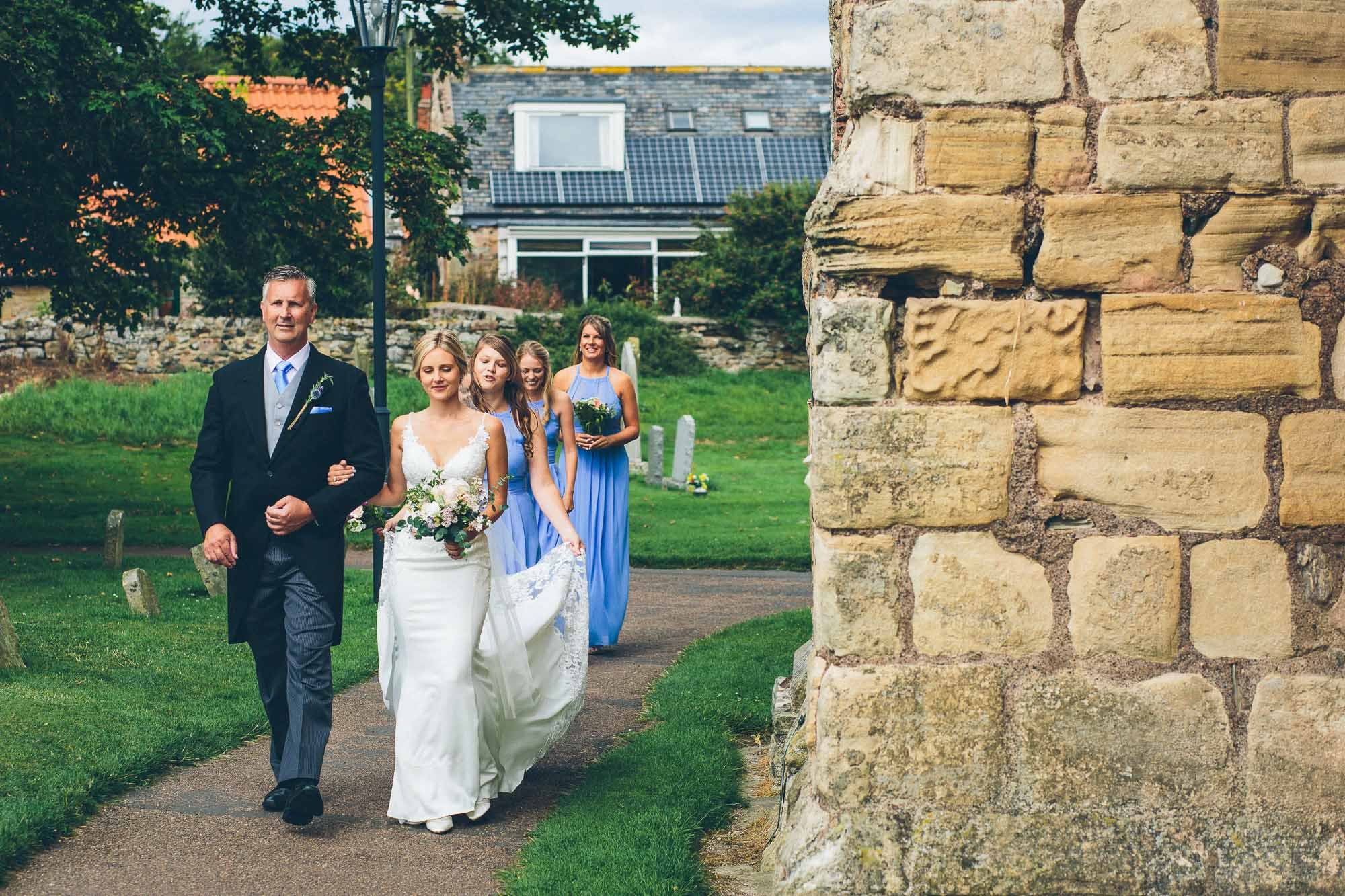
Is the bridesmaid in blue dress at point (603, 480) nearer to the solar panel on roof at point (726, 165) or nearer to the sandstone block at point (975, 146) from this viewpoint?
the sandstone block at point (975, 146)

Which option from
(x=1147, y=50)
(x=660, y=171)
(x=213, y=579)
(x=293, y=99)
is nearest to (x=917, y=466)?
(x=1147, y=50)

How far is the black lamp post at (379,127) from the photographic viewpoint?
11078 millimetres

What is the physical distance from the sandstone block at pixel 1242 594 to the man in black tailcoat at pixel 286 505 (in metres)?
3.20

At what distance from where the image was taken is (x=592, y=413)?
9.92 metres

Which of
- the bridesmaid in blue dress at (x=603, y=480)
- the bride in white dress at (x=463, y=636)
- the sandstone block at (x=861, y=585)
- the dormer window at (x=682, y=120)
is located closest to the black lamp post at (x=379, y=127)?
the bridesmaid in blue dress at (x=603, y=480)

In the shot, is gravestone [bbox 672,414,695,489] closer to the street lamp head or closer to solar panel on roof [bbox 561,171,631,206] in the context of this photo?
the street lamp head

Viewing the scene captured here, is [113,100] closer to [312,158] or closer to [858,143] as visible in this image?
[312,158]

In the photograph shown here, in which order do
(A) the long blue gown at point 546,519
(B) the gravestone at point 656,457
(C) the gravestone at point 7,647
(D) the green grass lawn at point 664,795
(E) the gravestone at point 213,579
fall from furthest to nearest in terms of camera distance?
(B) the gravestone at point 656,457 → (E) the gravestone at point 213,579 → (A) the long blue gown at point 546,519 → (C) the gravestone at point 7,647 → (D) the green grass lawn at point 664,795

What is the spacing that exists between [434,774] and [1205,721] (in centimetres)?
297

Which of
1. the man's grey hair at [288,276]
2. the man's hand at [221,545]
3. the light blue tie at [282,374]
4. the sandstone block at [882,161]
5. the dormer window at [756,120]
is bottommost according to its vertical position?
the man's hand at [221,545]

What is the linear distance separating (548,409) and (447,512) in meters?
3.44

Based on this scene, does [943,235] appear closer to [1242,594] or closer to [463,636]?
[1242,594]

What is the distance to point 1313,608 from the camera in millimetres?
4262

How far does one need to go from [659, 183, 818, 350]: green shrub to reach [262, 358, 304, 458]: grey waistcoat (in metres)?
23.8
